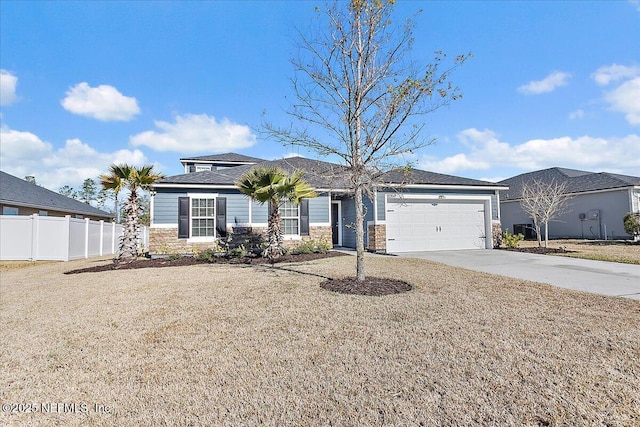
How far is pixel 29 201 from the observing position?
19.2 metres

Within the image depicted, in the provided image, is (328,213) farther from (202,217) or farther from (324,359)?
(324,359)

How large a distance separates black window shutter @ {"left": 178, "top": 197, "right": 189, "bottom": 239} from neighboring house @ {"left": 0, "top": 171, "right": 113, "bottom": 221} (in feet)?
37.6

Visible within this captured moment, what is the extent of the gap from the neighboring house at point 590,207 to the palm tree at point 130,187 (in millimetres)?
21196

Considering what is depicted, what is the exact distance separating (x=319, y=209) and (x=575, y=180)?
744 inches

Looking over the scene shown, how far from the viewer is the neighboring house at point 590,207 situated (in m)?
18.4

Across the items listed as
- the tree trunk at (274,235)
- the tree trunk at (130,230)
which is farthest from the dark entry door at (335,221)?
the tree trunk at (130,230)

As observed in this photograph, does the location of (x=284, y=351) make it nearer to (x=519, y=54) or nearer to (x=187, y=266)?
(x=187, y=266)

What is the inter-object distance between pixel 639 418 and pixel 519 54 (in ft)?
38.7

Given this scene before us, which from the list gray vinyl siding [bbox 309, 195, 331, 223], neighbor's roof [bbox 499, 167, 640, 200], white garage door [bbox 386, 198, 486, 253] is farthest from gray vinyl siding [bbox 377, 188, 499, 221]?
neighbor's roof [bbox 499, 167, 640, 200]

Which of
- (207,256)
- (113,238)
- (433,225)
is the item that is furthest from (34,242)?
(433,225)

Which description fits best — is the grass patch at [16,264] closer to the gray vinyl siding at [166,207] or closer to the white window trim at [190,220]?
the gray vinyl siding at [166,207]

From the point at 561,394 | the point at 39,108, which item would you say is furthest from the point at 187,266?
the point at 39,108

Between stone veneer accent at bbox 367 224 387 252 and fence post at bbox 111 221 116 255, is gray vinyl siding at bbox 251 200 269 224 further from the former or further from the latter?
fence post at bbox 111 221 116 255

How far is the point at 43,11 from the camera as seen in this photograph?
10.1m
